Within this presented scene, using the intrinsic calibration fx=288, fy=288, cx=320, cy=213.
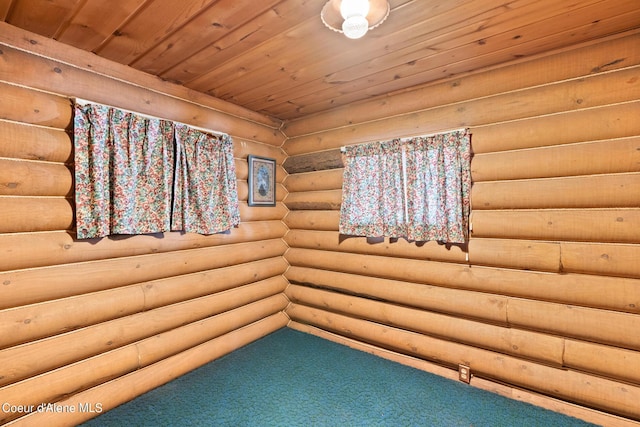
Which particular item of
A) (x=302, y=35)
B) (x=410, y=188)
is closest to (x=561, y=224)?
(x=410, y=188)

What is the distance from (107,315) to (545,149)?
3.52m

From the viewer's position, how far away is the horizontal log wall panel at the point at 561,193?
1.92 meters

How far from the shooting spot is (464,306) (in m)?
2.50

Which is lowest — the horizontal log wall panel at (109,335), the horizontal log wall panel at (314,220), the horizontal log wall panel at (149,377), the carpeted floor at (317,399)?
the carpeted floor at (317,399)

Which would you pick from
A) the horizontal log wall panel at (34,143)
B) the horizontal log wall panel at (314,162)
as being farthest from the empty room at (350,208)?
the horizontal log wall panel at (314,162)

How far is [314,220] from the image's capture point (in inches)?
140

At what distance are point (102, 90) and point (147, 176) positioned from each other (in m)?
0.69

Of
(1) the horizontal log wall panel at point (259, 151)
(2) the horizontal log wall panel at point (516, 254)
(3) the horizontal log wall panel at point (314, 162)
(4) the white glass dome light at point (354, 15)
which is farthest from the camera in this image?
(3) the horizontal log wall panel at point (314, 162)

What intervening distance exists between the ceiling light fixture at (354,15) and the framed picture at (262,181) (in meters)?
1.92

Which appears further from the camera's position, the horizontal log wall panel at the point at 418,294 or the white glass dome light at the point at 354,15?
the horizontal log wall panel at the point at 418,294

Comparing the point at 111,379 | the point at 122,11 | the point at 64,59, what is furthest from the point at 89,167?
the point at 111,379

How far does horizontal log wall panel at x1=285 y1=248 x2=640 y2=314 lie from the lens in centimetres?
195

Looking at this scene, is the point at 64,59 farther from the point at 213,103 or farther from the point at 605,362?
the point at 605,362

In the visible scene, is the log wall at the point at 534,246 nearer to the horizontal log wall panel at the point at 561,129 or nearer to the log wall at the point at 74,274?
the horizontal log wall panel at the point at 561,129
